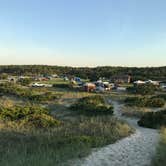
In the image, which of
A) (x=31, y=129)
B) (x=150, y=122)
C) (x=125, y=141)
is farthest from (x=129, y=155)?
(x=150, y=122)

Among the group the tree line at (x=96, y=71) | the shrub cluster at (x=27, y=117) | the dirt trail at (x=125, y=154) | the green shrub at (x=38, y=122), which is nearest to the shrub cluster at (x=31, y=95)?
the shrub cluster at (x=27, y=117)

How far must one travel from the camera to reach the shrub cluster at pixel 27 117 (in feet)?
60.4

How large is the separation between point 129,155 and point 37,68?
4424 inches

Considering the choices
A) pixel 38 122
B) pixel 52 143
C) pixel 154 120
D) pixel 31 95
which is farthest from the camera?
pixel 31 95

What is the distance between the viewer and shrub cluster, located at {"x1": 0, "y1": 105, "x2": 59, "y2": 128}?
18422mm

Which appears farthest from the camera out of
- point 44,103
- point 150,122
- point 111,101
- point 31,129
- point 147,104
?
point 111,101

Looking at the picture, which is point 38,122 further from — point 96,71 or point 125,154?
point 96,71

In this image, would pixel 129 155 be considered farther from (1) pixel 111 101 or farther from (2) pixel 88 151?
(1) pixel 111 101

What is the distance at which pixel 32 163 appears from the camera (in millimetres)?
9469

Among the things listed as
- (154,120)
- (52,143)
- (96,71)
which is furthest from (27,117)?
(96,71)

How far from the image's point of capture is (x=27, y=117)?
19953 millimetres

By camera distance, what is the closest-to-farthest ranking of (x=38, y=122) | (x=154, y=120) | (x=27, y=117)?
(x=38, y=122)
(x=27, y=117)
(x=154, y=120)

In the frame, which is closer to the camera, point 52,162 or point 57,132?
point 52,162

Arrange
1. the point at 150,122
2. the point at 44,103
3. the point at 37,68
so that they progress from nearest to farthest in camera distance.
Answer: the point at 150,122, the point at 44,103, the point at 37,68
